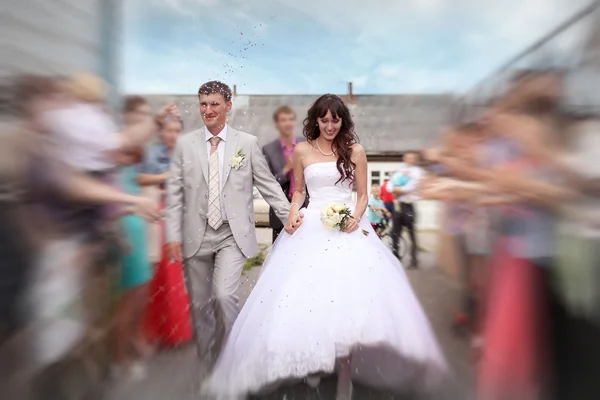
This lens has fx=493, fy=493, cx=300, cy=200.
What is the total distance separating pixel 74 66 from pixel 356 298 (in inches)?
75.5

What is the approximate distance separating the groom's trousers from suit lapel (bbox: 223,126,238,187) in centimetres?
37

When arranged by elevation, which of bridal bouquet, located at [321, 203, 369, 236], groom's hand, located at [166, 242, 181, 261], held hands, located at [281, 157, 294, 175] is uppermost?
held hands, located at [281, 157, 294, 175]

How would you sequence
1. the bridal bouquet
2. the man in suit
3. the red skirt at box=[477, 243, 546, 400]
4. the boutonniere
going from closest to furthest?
the red skirt at box=[477, 243, 546, 400] → the bridal bouquet → the boutonniere → the man in suit

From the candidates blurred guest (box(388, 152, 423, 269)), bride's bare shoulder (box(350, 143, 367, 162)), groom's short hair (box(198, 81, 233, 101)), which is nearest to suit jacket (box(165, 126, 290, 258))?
groom's short hair (box(198, 81, 233, 101))

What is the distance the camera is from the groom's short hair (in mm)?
3121

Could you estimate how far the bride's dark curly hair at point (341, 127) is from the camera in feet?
10.7

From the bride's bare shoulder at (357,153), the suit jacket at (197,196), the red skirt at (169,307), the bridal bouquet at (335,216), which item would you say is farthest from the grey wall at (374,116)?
the red skirt at (169,307)

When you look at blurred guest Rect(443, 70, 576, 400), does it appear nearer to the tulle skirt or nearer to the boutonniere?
the tulle skirt

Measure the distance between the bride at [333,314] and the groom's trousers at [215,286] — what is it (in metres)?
0.23

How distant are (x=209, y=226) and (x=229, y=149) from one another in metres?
0.54

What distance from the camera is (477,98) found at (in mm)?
2445

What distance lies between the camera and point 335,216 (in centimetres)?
312

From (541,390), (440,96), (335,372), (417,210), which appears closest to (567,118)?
(440,96)

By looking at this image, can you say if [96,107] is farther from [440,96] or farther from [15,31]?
[440,96]
